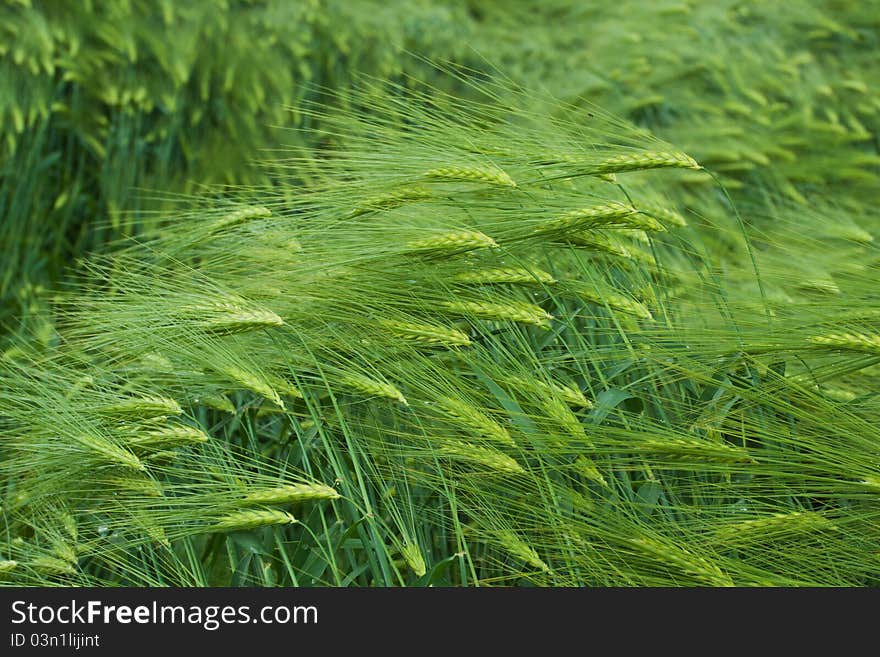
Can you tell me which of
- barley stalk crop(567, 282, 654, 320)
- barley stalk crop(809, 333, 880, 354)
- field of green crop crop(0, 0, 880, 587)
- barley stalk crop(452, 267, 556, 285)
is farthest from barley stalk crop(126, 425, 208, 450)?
barley stalk crop(809, 333, 880, 354)

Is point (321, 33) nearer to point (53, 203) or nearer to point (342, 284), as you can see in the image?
point (53, 203)

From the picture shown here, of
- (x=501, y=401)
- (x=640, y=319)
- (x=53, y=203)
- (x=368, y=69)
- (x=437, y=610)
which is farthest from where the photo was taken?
(x=368, y=69)

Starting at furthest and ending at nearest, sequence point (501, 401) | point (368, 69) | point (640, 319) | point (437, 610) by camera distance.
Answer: point (368, 69) < point (640, 319) < point (501, 401) < point (437, 610)

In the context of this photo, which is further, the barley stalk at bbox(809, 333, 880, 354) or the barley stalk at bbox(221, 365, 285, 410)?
the barley stalk at bbox(221, 365, 285, 410)

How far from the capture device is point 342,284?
1.35 metres

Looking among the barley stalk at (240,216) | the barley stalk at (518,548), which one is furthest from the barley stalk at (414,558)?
the barley stalk at (240,216)

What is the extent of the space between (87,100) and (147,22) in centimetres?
31

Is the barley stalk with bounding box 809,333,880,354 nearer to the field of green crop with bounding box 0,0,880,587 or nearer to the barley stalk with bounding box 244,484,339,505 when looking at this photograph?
the field of green crop with bounding box 0,0,880,587

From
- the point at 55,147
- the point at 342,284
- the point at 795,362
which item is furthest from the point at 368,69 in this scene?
the point at 795,362

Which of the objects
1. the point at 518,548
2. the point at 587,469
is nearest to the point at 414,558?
the point at 518,548

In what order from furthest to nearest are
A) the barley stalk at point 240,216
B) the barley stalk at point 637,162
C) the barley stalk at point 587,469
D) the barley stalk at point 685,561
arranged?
the barley stalk at point 240,216, the barley stalk at point 637,162, the barley stalk at point 587,469, the barley stalk at point 685,561

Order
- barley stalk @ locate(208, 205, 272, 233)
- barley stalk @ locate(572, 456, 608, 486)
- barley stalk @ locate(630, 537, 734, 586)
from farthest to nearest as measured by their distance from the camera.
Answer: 1. barley stalk @ locate(208, 205, 272, 233)
2. barley stalk @ locate(572, 456, 608, 486)
3. barley stalk @ locate(630, 537, 734, 586)

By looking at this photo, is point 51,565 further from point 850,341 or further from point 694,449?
point 850,341

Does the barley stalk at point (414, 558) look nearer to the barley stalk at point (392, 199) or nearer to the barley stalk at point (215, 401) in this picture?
the barley stalk at point (215, 401)
